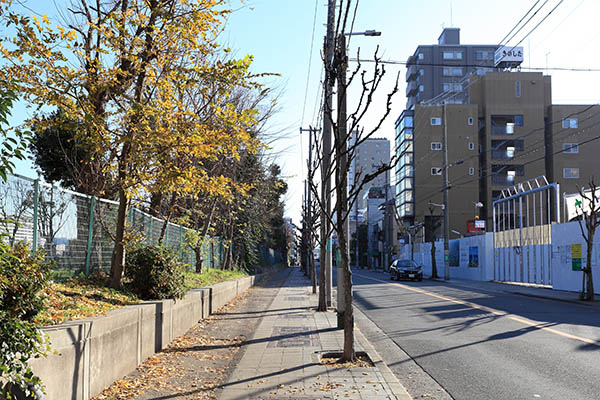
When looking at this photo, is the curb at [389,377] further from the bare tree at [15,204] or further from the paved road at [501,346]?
the bare tree at [15,204]

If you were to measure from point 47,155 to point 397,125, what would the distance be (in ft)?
217

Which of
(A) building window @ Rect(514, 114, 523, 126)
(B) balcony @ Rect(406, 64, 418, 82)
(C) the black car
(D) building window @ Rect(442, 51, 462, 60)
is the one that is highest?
(D) building window @ Rect(442, 51, 462, 60)

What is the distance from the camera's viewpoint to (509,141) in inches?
2766

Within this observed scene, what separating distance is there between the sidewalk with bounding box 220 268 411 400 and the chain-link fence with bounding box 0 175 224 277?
302 cm

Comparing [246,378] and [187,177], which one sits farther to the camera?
[187,177]

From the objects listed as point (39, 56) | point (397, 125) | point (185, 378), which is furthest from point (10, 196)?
point (397, 125)

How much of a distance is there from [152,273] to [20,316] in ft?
17.3

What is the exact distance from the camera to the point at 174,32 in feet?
30.6

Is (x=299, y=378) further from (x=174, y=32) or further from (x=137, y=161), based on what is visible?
(x=174, y=32)

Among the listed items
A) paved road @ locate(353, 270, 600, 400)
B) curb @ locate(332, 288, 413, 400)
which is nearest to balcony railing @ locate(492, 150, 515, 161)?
paved road @ locate(353, 270, 600, 400)

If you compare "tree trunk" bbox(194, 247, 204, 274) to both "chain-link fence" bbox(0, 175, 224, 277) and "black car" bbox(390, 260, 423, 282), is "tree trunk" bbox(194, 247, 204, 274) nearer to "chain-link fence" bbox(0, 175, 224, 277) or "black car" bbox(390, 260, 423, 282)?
"chain-link fence" bbox(0, 175, 224, 277)

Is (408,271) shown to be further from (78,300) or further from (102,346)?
(102,346)

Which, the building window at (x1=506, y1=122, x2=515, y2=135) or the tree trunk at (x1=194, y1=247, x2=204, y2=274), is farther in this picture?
the building window at (x1=506, y1=122, x2=515, y2=135)

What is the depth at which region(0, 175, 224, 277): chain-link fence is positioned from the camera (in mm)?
7125
